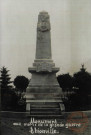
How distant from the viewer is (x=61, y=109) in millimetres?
Result: 15219

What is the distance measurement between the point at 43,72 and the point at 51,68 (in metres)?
0.63

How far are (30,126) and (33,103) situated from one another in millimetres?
5720

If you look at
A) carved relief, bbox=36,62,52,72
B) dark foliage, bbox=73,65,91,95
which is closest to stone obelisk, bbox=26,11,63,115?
carved relief, bbox=36,62,52,72

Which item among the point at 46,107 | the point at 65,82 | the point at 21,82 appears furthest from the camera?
the point at 65,82

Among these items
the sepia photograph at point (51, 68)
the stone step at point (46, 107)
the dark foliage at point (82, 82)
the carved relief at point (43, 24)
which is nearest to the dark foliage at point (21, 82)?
the sepia photograph at point (51, 68)

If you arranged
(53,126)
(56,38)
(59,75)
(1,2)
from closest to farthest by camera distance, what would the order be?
(53,126) < (1,2) < (56,38) < (59,75)

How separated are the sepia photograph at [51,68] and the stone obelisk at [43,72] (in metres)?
0.06

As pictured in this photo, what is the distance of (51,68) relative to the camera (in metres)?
17.6

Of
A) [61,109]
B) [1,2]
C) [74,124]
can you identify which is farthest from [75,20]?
[61,109]

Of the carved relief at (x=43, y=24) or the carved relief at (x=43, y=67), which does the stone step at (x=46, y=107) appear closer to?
the carved relief at (x=43, y=67)

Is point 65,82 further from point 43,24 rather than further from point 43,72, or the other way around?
point 43,24

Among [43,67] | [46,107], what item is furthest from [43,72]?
[46,107]

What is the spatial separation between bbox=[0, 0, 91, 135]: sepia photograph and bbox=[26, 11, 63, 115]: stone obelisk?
6cm

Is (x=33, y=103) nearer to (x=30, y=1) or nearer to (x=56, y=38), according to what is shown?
(x=56, y=38)
